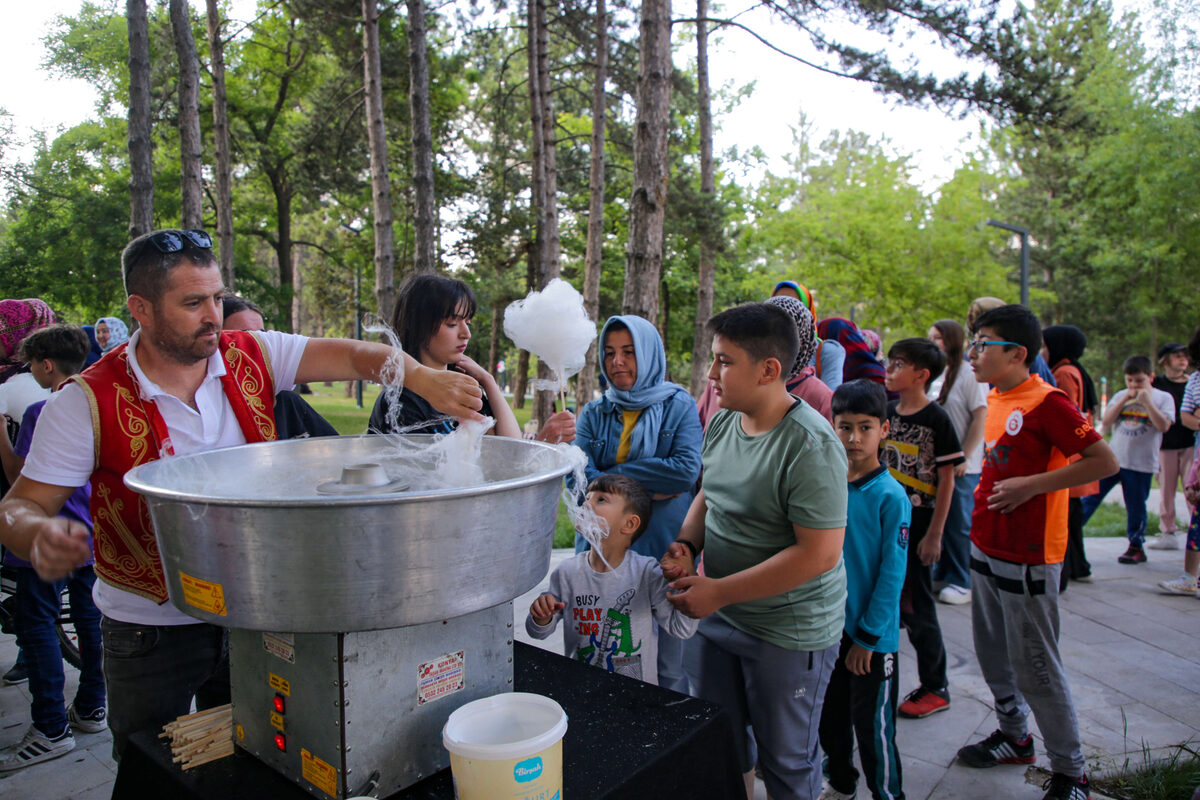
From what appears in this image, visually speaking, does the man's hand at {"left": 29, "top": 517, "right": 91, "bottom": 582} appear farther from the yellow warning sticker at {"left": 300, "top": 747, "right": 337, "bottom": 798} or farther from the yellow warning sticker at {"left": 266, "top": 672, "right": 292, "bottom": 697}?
the yellow warning sticker at {"left": 300, "top": 747, "right": 337, "bottom": 798}

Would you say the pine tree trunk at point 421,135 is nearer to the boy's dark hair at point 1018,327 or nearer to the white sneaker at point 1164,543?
the boy's dark hair at point 1018,327

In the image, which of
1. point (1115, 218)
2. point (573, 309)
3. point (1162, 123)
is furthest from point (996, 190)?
point (573, 309)

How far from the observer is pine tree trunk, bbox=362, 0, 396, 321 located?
7.70m

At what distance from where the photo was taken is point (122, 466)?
1.49 m

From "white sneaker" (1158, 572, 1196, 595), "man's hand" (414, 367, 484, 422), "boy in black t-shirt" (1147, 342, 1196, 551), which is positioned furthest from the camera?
"boy in black t-shirt" (1147, 342, 1196, 551)

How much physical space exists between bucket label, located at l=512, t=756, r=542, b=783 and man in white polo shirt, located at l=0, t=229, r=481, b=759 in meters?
0.63

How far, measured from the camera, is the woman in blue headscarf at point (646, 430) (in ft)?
8.99

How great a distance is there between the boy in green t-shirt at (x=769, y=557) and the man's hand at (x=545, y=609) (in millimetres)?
365

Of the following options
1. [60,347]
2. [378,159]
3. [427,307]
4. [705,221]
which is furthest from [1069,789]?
[705,221]

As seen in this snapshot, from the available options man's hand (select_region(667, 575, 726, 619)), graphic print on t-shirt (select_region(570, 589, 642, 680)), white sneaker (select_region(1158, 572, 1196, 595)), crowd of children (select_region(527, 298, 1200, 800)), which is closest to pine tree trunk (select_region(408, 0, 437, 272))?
crowd of children (select_region(527, 298, 1200, 800))

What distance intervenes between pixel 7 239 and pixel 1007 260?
3121 cm

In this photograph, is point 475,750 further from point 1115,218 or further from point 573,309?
point 1115,218

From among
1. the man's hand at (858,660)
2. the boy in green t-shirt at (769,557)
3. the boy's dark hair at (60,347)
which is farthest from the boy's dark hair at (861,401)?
the boy's dark hair at (60,347)

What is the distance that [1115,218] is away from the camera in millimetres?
21469
